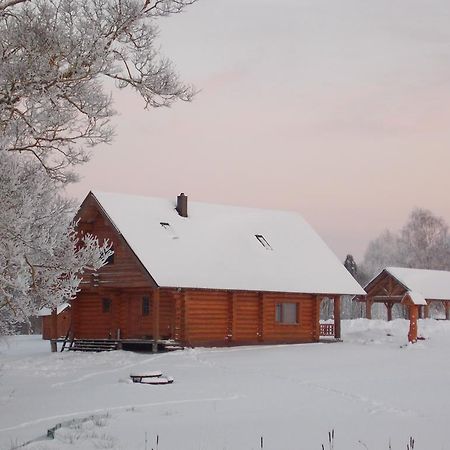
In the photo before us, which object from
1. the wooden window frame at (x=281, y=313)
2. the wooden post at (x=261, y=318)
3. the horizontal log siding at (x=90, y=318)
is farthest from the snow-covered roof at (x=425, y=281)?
the horizontal log siding at (x=90, y=318)

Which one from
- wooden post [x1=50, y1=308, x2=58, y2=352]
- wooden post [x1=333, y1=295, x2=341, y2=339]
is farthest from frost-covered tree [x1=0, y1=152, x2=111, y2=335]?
wooden post [x1=333, y1=295, x2=341, y2=339]

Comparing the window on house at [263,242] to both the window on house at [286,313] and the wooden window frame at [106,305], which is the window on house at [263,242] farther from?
the wooden window frame at [106,305]

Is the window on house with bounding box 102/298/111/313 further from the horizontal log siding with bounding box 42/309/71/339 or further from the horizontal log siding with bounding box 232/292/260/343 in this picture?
the horizontal log siding with bounding box 42/309/71/339

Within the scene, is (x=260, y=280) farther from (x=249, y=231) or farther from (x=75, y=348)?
(x=75, y=348)

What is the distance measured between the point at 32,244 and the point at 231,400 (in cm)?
692

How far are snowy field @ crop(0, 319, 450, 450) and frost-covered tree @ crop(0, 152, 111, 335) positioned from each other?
258cm

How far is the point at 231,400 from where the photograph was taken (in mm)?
17906

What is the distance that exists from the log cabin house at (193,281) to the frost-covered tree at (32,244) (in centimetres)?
1614

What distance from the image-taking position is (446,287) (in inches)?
2245

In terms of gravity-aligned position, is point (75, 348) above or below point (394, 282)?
below

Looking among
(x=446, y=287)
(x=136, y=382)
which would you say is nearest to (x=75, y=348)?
(x=136, y=382)

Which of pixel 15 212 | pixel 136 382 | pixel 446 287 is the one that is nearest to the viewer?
A: pixel 15 212

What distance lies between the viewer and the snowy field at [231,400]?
43.2ft

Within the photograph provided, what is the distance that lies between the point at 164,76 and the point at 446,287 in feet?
150
